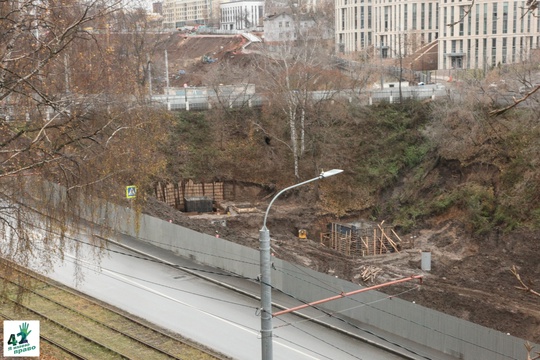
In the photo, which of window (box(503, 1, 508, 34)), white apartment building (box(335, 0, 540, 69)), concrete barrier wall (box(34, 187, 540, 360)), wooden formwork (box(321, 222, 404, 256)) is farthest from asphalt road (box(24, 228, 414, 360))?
window (box(503, 1, 508, 34))

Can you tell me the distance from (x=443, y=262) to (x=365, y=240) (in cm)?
460

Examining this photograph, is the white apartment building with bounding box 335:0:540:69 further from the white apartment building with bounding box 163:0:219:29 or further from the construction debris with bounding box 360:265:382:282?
the white apartment building with bounding box 163:0:219:29

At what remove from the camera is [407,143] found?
1630 inches

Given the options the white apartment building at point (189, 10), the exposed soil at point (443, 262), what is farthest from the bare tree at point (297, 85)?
the white apartment building at point (189, 10)

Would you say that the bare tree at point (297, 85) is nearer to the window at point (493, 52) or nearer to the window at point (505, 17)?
the window at point (505, 17)

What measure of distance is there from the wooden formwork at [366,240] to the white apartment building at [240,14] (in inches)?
4453

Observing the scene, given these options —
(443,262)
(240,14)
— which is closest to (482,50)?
(443,262)

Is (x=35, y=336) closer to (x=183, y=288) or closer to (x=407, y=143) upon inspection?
(x=183, y=288)

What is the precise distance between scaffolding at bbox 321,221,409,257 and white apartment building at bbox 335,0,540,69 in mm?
13487

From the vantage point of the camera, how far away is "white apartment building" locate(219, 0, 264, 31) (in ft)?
474

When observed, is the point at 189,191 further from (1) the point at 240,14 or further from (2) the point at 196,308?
(1) the point at 240,14

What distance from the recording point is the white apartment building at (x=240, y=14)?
144m

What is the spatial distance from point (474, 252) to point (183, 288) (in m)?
13.5

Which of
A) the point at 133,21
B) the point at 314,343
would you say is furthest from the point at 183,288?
the point at 133,21
